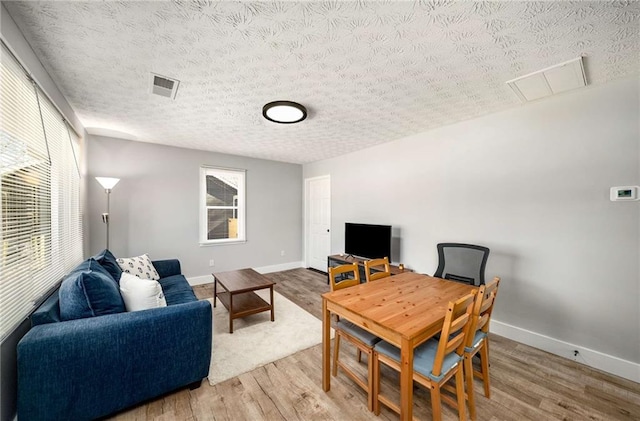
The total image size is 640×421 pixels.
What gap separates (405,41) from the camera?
154 cm

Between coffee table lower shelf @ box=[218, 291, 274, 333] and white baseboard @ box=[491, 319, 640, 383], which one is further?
coffee table lower shelf @ box=[218, 291, 274, 333]

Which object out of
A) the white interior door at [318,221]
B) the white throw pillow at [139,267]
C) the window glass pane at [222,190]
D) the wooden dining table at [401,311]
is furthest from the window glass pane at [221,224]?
the wooden dining table at [401,311]

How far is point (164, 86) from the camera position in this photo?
2094 mm

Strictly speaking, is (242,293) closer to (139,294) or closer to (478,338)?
(139,294)

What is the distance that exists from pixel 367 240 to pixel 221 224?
283cm

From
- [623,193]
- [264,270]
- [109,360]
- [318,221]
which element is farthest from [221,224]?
[623,193]

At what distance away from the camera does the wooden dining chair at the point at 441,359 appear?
129cm

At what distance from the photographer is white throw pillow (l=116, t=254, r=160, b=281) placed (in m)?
2.81

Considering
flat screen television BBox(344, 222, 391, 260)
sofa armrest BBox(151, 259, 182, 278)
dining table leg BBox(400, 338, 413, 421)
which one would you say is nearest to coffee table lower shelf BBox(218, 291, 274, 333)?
sofa armrest BBox(151, 259, 182, 278)

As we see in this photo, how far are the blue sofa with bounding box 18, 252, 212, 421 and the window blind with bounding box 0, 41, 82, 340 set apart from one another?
0.21 m

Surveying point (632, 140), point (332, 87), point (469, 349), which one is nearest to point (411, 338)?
point (469, 349)

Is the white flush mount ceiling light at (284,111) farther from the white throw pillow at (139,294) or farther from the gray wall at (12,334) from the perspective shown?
the white throw pillow at (139,294)

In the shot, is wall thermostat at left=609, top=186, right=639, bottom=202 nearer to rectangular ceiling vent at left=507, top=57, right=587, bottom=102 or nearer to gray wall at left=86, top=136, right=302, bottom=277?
rectangular ceiling vent at left=507, top=57, right=587, bottom=102

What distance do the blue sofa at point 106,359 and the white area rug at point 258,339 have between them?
0.34 meters
